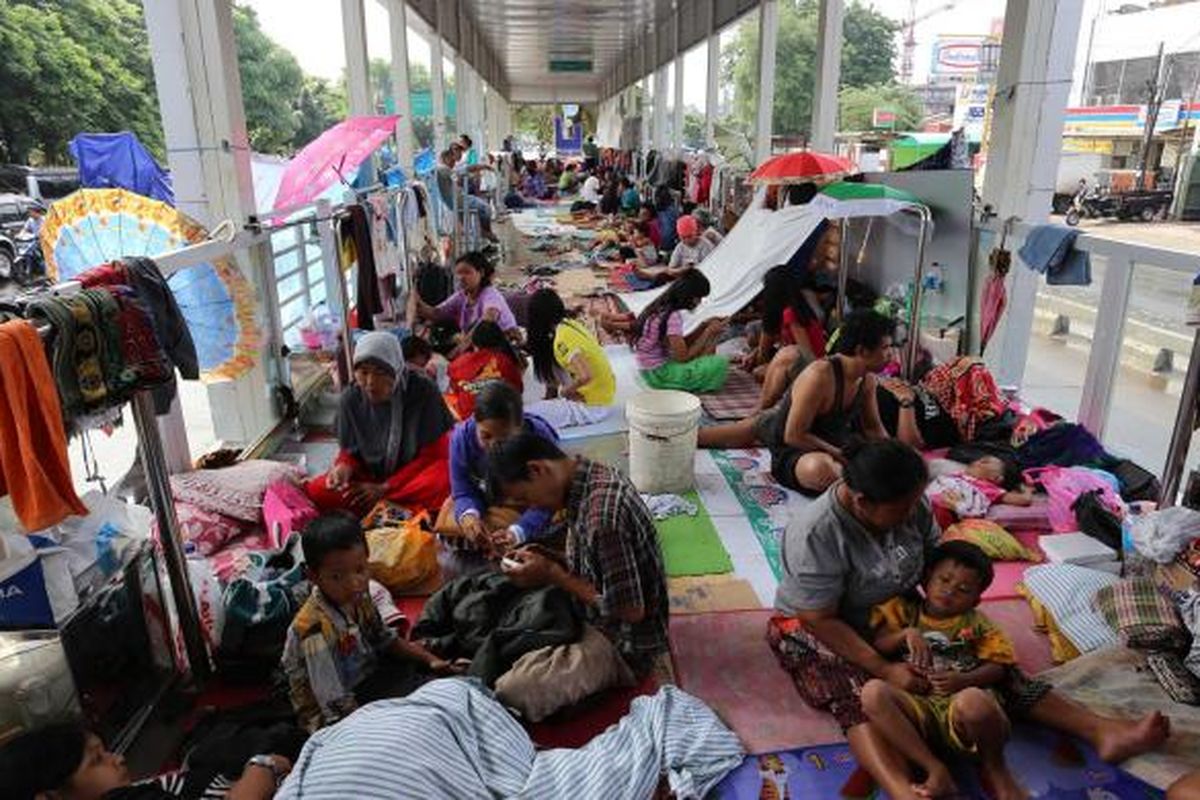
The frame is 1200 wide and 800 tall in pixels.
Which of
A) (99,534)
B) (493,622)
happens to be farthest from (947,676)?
(99,534)

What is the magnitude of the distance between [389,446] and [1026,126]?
4481 mm

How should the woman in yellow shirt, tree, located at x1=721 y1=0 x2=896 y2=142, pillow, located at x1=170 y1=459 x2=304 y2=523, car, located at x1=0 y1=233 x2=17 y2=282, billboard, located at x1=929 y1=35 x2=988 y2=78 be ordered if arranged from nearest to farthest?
1. pillow, located at x1=170 y1=459 x2=304 y2=523
2. the woman in yellow shirt
3. car, located at x1=0 y1=233 x2=17 y2=282
4. tree, located at x1=721 y1=0 x2=896 y2=142
5. billboard, located at x1=929 y1=35 x2=988 y2=78

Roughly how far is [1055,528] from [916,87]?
42146 millimetres

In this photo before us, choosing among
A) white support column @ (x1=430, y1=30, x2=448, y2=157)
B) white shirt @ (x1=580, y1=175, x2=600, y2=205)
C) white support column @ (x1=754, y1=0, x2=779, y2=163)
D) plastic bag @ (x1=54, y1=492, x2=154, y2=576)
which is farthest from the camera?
white shirt @ (x1=580, y1=175, x2=600, y2=205)

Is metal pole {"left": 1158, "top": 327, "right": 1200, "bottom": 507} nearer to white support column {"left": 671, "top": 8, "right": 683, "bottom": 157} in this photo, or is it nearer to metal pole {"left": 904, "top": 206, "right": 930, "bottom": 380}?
metal pole {"left": 904, "top": 206, "right": 930, "bottom": 380}

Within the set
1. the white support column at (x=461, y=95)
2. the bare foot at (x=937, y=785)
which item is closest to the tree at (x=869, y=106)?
the white support column at (x=461, y=95)

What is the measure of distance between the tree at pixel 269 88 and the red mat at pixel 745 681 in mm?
18154

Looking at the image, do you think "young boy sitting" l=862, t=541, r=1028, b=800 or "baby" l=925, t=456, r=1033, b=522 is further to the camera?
"baby" l=925, t=456, r=1033, b=522

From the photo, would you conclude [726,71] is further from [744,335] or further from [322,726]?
[322,726]

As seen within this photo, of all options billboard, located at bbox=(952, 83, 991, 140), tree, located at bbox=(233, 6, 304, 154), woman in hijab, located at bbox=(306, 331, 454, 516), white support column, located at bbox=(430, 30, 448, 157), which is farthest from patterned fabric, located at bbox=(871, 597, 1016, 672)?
billboard, located at bbox=(952, 83, 991, 140)

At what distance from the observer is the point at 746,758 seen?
8.04 ft

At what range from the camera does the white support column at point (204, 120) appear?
4215mm

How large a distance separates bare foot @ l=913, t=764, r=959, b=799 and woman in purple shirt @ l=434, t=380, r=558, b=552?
1.51 metres

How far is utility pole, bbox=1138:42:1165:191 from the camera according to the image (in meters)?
19.5
